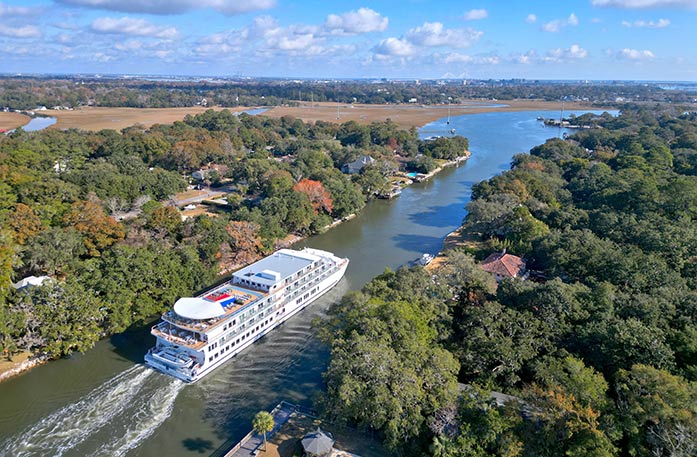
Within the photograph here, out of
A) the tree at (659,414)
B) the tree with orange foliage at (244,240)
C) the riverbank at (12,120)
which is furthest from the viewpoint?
the riverbank at (12,120)

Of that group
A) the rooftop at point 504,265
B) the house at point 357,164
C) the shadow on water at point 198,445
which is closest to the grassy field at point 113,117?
the house at point 357,164

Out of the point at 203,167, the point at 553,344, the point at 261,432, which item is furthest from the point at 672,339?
the point at 203,167

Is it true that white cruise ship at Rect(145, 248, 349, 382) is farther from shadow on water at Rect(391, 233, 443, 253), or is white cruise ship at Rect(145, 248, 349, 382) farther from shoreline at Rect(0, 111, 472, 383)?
shadow on water at Rect(391, 233, 443, 253)

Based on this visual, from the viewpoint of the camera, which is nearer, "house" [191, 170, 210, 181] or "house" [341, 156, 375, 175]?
"house" [191, 170, 210, 181]

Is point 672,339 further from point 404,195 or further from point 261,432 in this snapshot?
point 404,195

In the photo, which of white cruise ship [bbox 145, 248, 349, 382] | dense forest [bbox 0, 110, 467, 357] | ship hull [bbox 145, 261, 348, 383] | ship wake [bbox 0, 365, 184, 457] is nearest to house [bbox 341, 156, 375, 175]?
dense forest [bbox 0, 110, 467, 357]

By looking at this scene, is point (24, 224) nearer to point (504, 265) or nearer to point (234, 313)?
point (234, 313)

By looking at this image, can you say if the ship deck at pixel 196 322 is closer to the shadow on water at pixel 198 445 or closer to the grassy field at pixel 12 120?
the shadow on water at pixel 198 445
